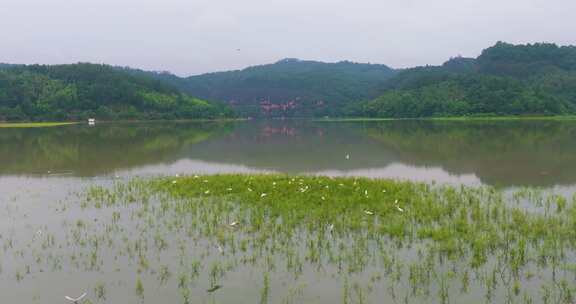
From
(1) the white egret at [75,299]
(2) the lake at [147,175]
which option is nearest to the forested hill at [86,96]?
(2) the lake at [147,175]

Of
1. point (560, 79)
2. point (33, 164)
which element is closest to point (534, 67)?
point (560, 79)

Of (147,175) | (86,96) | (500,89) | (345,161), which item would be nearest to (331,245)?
(147,175)

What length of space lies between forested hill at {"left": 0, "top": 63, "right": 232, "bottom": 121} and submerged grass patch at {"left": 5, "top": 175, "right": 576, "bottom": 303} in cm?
11236

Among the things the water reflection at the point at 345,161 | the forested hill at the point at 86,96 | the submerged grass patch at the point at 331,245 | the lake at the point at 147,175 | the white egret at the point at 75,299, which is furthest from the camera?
the forested hill at the point at 86,96

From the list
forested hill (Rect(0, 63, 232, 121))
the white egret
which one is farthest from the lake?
forested hill (Rect(0, 63, 232, 121))

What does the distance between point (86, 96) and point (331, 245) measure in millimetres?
139399

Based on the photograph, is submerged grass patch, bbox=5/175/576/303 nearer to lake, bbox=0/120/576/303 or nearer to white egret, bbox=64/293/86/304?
lake, bbox=0/120/576/303

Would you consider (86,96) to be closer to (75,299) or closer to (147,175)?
(147,175)

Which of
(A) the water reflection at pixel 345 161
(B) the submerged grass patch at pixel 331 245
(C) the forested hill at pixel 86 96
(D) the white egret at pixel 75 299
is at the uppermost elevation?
(C) the forested hill at pixel 86 96

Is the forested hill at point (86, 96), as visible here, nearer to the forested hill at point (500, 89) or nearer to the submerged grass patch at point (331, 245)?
the forested hill at point (500, 89)

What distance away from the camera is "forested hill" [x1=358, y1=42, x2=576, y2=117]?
116312 mm

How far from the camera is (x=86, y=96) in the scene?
134m

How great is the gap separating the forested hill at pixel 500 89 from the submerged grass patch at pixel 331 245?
114 m

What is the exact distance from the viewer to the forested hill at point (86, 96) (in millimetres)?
116500
